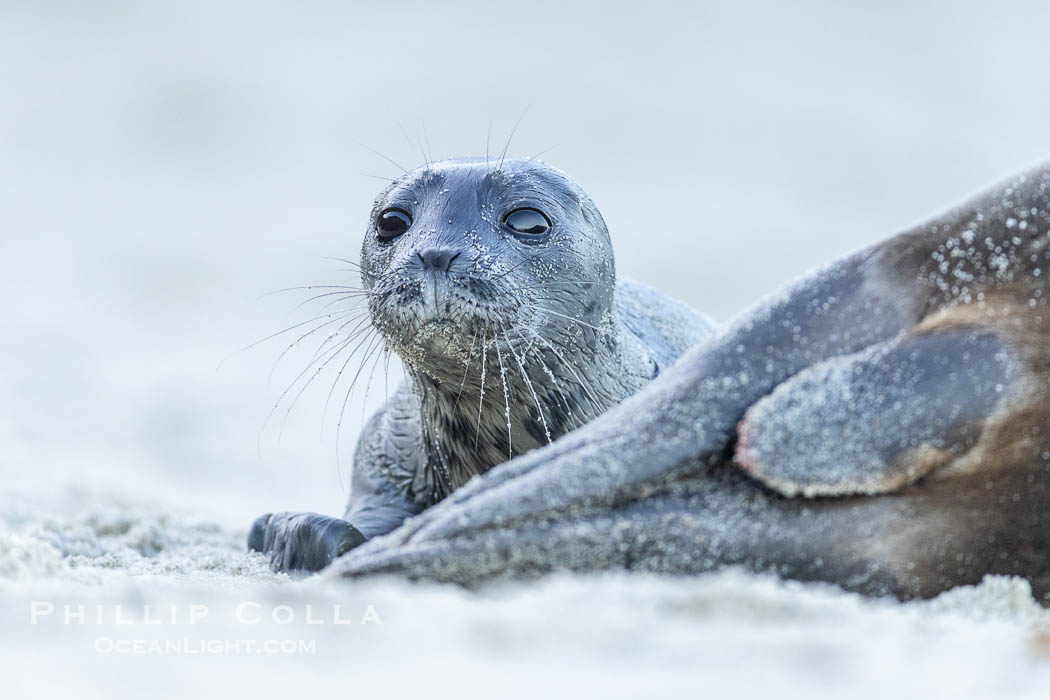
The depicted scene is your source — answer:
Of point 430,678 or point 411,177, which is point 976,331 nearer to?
point 430,678

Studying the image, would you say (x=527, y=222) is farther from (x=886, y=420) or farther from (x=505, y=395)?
(x=886, y=420)

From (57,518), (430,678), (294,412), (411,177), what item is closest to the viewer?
(430,678)

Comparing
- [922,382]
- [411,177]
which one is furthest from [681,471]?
[411,177]

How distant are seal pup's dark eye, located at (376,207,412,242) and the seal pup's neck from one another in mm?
350

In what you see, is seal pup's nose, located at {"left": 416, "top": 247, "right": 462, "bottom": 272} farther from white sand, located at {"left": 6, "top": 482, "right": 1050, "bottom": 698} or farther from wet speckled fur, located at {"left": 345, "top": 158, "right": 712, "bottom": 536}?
white sand, located at {"left": 6, "top": 482, "right": 1050, "bottom": 698}

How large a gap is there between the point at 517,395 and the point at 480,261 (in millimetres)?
515

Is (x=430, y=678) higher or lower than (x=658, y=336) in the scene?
lower

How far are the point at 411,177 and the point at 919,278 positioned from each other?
189 centimetres

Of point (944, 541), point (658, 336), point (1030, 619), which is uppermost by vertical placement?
point (658, 336)

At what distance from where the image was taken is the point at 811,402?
1.98 m

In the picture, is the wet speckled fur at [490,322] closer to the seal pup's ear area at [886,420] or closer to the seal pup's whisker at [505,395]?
the seal pup's whisker at [505,395]

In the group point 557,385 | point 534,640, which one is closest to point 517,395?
point 557,385

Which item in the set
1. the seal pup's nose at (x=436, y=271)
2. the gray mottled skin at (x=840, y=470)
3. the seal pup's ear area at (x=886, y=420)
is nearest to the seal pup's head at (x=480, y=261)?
the seal pup's nose at (x=436, y=271)

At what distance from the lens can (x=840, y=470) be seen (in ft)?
6.38
